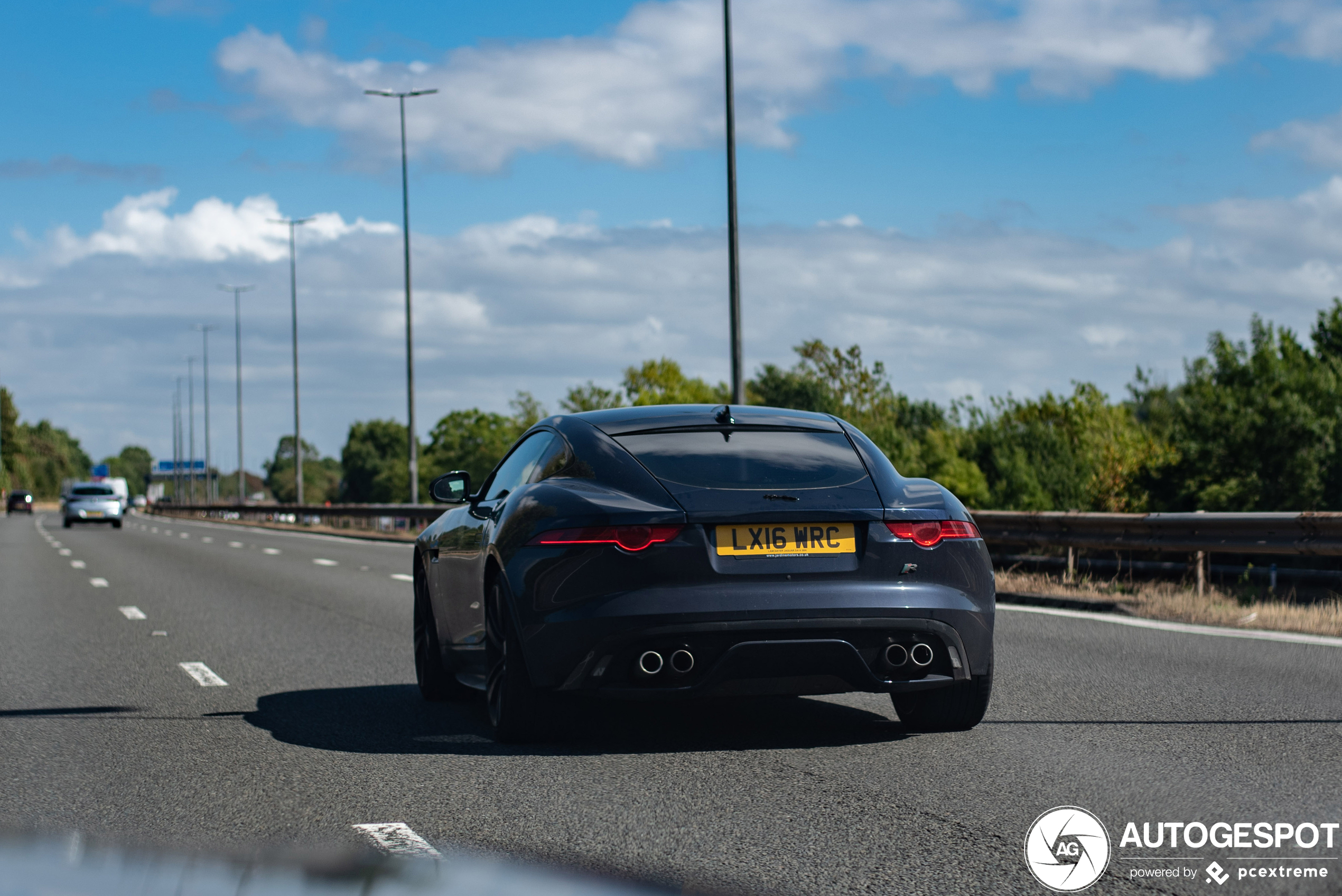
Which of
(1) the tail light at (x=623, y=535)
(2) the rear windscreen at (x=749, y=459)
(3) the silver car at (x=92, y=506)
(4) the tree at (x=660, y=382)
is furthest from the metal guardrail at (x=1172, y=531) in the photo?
(4) the tree at (x=660, y=382)

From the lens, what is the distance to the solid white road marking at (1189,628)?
10305 millimetres

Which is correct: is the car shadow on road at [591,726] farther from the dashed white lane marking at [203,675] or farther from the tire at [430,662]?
the dashed white lane marking at [203,675]

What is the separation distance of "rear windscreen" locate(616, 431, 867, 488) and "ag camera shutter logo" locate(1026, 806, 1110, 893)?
1.75 metres

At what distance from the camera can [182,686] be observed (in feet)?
30.4

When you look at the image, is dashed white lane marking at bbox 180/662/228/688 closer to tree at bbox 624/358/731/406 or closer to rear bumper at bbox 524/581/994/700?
rear bumper at bbox 524/581/994/700

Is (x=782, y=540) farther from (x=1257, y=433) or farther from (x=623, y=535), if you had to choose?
(x=1257, y=433)

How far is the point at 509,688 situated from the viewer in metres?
6.52

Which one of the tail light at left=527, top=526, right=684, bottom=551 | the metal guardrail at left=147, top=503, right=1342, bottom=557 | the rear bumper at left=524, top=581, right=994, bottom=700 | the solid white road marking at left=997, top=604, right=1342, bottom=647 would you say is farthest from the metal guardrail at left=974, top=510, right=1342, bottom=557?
the tail light at left=527, top=526, right=684, bottom=551

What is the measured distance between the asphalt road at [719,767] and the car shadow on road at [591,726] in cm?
2

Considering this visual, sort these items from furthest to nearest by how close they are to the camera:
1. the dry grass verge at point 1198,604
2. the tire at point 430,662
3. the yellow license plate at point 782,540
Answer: the dry grass verge at point 1198,604, the tire at point 430,662, the yellow license plate at point 782,540

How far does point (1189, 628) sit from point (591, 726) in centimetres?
577

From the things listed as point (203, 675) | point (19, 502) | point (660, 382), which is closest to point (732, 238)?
point (203, 675)

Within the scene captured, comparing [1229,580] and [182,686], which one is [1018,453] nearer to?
[1229,580]

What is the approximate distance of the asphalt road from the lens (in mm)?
4746
